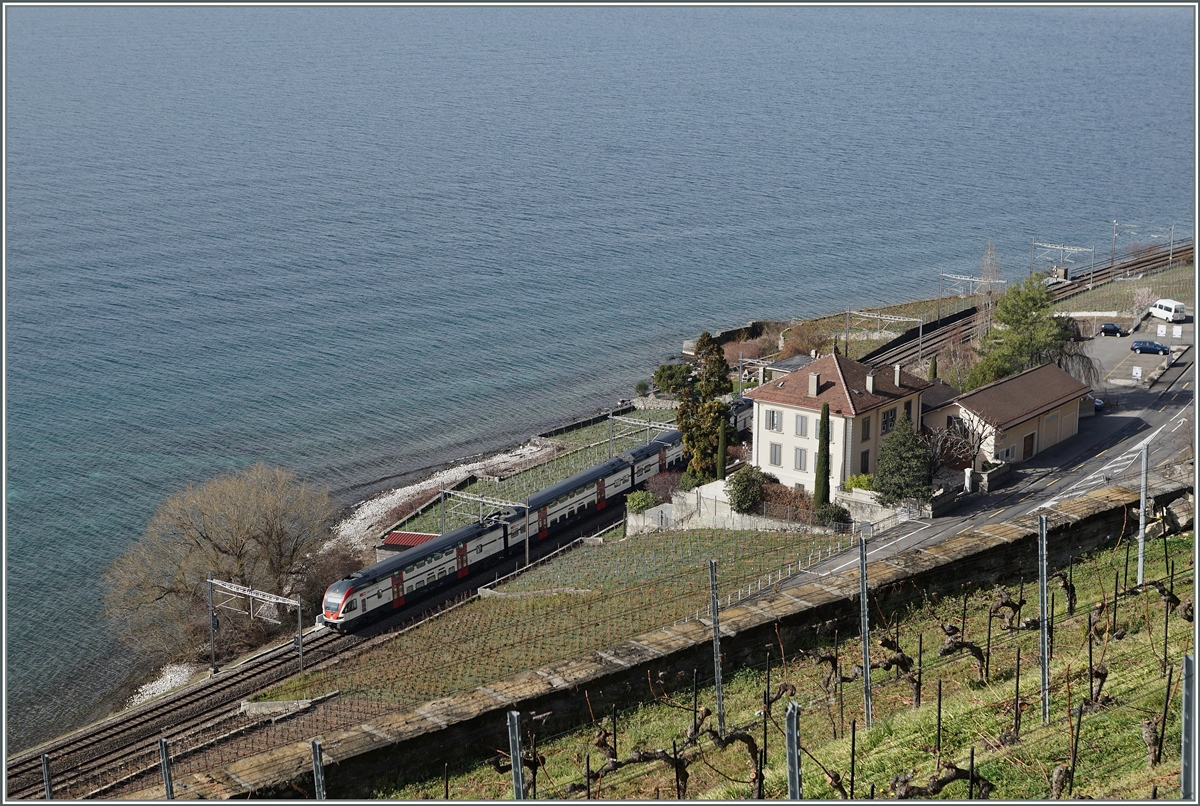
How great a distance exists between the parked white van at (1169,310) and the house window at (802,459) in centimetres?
3658

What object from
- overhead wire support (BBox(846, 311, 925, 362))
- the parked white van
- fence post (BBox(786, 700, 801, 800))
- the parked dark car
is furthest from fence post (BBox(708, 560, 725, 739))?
the parked white van

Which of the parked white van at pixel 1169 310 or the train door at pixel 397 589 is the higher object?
the parked white van at pixel 1169 310

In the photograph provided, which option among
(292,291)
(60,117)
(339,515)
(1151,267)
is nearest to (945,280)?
(1151,267)

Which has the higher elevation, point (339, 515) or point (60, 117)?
point (60, 117)

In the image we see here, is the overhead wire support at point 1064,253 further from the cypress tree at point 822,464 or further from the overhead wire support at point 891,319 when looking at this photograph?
the cypress tree at point 822,464

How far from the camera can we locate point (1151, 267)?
4085 inches

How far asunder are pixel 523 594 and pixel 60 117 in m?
135

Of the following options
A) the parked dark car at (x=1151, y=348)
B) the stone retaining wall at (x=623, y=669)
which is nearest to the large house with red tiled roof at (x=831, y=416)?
the parked dark car at (x=1151, y=348)

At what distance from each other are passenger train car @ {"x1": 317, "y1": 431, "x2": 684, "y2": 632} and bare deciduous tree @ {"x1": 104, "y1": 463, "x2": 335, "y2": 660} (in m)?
5.93

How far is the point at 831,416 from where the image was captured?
2124 inches

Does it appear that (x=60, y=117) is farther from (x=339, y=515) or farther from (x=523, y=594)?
(x=523, y=594)

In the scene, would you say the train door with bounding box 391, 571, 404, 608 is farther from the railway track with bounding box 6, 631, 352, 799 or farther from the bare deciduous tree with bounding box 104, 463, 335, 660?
the bare deciduous tree with bounding box 104, 463, 335, 660

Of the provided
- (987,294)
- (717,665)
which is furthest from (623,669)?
(987,294)

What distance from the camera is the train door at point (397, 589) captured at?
1984 inches
